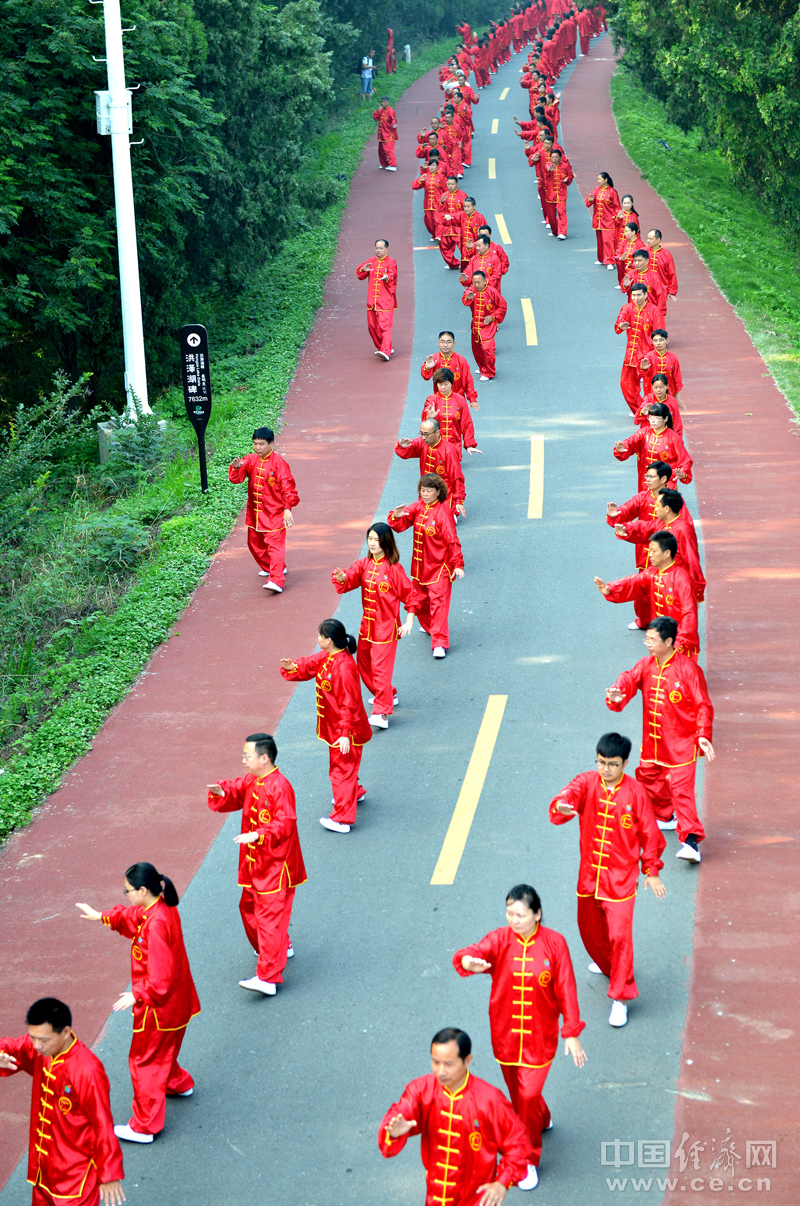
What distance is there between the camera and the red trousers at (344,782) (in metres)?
8.77

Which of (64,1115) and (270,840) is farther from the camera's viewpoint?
(270,840)

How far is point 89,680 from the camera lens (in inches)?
458

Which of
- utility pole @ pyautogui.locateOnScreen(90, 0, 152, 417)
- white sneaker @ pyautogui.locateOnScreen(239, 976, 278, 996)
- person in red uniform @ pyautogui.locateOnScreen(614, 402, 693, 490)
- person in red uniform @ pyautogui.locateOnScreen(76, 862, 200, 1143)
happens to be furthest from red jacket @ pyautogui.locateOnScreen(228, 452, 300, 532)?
person in red uniform @ pyautogui.locateOnScreen(76, 862, 200, 1143)

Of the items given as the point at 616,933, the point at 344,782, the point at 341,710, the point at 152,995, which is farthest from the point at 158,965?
the point at 341,710

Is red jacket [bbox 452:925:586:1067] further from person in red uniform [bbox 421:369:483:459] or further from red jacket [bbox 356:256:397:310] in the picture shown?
red jacket [bbox 356:256:397:310]

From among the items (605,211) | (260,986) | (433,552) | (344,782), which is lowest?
(260,986)

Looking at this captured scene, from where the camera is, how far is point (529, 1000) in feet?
19.6

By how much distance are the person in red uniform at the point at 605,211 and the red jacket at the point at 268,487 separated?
12.2m

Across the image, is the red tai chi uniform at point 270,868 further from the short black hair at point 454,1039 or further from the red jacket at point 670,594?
the red jacket at point 670,594

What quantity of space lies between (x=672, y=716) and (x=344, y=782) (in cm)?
230

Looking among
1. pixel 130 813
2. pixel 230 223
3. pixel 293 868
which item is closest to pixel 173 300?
pixel 230 223

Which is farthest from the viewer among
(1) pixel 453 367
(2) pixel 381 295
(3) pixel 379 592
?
(2) pixel 381 295

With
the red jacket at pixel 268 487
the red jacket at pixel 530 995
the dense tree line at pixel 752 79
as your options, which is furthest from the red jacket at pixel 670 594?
the dense tree line at pixel 752 79

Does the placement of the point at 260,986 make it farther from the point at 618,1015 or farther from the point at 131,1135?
the point at 618,1015
